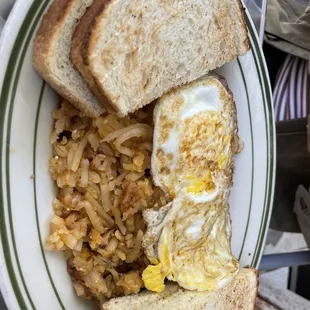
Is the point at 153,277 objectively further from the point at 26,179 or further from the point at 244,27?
the point at 244,27

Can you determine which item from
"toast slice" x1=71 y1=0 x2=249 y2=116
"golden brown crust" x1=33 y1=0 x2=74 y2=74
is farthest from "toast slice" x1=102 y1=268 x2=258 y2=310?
"golden brown crust" x1=33 y1=0 x2=74 y2=74

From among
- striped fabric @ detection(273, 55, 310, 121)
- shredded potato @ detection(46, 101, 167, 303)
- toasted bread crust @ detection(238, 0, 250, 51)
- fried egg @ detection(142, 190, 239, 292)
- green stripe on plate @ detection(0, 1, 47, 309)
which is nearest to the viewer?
green stripe on plate @ detection(0, 1, 47, 309)

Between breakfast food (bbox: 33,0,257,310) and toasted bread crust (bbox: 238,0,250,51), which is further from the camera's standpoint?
toasted bread crust (bbox: 238,0,250,51)

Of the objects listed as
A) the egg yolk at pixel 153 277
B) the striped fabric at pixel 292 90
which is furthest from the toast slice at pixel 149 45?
the striped fabric at pixel 292 90

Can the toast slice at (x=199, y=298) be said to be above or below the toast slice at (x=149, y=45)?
below

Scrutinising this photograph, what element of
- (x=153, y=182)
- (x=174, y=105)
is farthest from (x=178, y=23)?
(x=153, y=182)

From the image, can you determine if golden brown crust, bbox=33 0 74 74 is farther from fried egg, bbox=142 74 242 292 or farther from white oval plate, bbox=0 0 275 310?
fried egg, bbox=142 74 242 292

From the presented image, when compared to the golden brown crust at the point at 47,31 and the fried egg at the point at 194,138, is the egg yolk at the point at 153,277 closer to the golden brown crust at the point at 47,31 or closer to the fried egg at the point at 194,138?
the fried egg at the point at 194,138

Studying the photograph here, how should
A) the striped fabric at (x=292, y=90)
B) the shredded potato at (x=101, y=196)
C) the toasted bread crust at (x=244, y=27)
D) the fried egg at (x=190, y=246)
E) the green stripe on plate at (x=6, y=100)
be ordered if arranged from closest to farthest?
the green stripe on plate at (x=6, y=100)
the shredded potato at (x=101, y=196)
the fried egg at (x=190, y=246)
the toasted bread crust at (x=244, y=27)
the striped fabric at (x=292, y=90)
